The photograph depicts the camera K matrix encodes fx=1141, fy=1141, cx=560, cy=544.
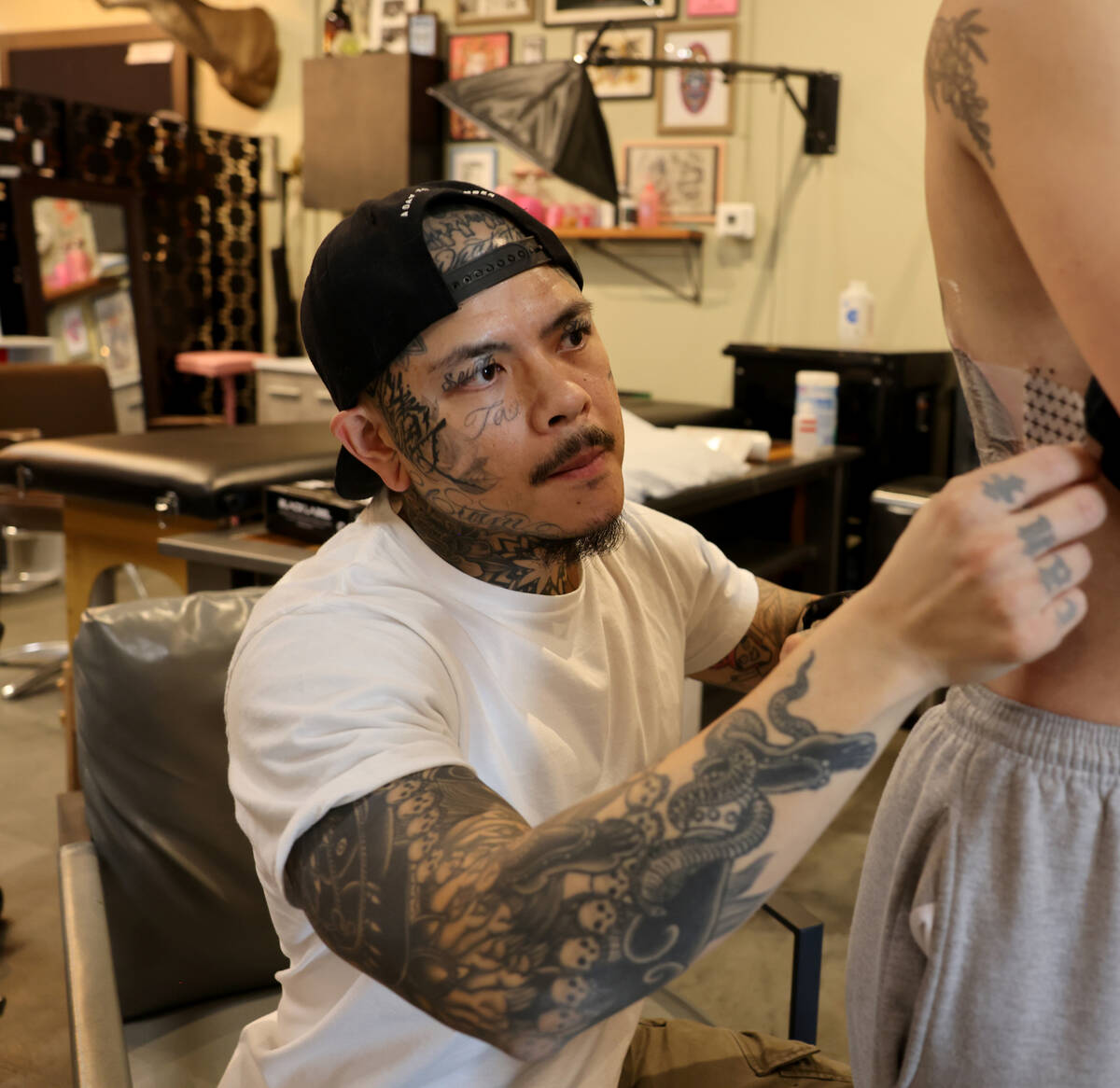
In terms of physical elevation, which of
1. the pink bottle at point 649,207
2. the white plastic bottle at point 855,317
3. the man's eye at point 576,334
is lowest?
the white plastic bottle at point 855,317

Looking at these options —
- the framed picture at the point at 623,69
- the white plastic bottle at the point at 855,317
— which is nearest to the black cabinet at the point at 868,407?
the white plastic bottle at the point at 855,317

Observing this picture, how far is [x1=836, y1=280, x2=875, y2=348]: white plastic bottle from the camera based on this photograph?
421 centimetres

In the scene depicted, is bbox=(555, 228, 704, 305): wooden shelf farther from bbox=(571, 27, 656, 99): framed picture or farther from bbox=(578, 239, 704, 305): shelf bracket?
bbox=(571, 27, 656, 99): framed picture

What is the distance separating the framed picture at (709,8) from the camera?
4855mm

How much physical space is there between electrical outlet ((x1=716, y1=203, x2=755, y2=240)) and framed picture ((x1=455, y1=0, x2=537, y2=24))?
4.57 feet

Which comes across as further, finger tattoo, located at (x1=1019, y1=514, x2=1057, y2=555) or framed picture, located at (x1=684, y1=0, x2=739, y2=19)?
framed picture, located at (x1=684, y1=0, x2=739, y2=19)

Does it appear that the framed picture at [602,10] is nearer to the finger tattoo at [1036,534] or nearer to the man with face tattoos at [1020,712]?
the man with face tattoos at [1020,712]

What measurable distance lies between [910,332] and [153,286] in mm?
3722

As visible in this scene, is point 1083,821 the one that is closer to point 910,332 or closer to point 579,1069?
point 579,1069

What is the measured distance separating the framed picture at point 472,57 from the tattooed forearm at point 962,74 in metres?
5.00

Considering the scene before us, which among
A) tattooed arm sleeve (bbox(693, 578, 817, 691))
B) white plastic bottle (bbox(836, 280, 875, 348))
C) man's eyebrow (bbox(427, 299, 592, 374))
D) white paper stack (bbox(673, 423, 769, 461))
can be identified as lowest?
white paper stack (bbox(673, 423, 769, 461))

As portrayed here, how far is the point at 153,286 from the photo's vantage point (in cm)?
583

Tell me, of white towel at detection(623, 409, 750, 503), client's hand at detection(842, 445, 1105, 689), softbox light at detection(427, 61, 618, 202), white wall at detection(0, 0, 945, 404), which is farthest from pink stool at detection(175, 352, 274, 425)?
client's hand at detection(842, 445, 1105, 689)

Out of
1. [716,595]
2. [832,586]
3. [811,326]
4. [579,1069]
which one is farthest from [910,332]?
[579,1069]
